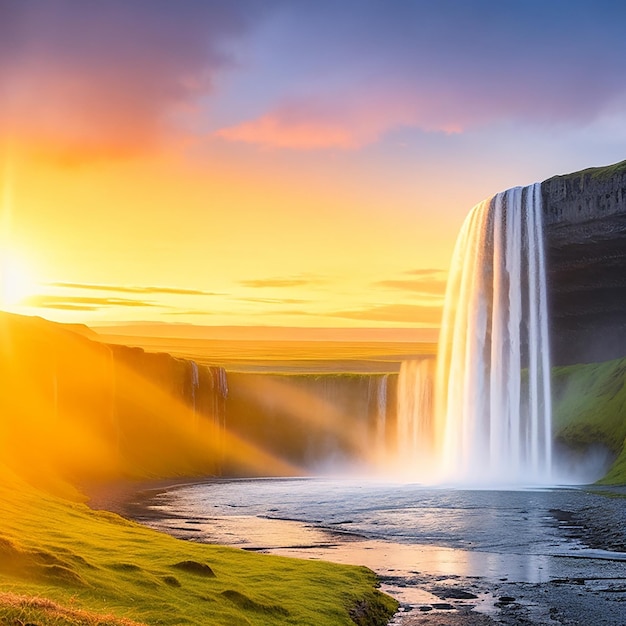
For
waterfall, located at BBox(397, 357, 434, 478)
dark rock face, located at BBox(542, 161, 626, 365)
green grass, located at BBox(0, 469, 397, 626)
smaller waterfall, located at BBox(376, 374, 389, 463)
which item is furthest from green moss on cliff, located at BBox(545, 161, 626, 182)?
green grass, located at BBox(0, 469, 397, 626)

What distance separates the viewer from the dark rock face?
87562mm

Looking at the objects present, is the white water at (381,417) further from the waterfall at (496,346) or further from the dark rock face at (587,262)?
the dark rock face at (587,262)

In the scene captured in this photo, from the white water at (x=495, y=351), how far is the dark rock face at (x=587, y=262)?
8.00 ft

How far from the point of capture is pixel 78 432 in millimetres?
A: 91875

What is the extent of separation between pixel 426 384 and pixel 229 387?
95.5 feet

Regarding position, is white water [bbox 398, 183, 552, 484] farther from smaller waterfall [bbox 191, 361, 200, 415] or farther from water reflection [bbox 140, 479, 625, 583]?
smaller waterfall [bbox 191, 361, 200, 415]

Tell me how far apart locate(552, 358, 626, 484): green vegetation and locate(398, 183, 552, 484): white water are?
2378 millimetres

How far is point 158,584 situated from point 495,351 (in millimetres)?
73558

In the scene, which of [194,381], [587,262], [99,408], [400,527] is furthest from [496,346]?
[400,527]

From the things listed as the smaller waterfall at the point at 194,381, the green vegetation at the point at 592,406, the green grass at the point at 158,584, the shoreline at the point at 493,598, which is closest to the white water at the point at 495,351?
the green vegetation at the point at 592,406

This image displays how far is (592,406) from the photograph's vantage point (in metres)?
88.3

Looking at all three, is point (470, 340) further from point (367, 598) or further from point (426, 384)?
point (367, 598)

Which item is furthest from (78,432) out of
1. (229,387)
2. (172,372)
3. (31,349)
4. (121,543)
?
(121,543)

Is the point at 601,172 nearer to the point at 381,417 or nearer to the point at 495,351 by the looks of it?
the point at 495,351
